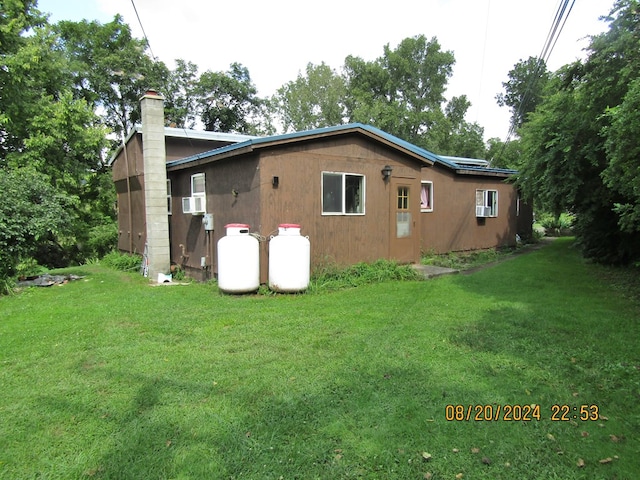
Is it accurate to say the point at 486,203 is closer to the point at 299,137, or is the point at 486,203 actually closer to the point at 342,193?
the point at 342,193

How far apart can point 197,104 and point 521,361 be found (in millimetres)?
27811

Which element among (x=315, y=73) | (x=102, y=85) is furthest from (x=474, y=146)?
(x=102, y=85)

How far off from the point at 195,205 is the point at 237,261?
2.74 meters

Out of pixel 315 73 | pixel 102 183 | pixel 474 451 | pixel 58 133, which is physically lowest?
pixel 474 451

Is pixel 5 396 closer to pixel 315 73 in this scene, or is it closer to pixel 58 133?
pixel 58 133

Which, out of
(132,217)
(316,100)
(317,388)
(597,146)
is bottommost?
Answer: (317,388)

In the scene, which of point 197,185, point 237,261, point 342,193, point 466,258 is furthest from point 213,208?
point 466,258

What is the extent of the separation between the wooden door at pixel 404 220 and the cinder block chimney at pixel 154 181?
5183 millimetres

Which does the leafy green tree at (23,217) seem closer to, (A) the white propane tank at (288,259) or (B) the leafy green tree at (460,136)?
(A) the white propane tank at (288,259)

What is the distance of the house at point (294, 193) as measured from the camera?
7324 mm

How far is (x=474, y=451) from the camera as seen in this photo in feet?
7.88

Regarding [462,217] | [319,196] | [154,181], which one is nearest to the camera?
[319,196]

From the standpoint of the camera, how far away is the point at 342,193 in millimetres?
8203

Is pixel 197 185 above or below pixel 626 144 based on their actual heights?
below
